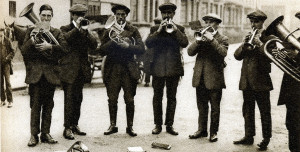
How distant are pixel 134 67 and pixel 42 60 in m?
1.52

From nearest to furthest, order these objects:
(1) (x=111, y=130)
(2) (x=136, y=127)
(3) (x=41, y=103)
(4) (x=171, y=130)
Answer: (3) (x=41, y=103), (1) (x=111, y=130), (4) (x=171, y=130), (2) (x=136, y=127)

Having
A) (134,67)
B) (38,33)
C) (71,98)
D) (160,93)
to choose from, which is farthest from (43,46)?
(160,93)

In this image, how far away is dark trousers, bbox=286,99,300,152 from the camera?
4819mm

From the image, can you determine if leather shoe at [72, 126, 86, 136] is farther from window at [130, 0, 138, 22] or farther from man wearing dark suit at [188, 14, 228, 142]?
window at [130, 0, 138, 22]

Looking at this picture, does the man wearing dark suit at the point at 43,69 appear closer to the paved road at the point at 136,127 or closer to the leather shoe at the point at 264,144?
the paved road at the point at 136,127

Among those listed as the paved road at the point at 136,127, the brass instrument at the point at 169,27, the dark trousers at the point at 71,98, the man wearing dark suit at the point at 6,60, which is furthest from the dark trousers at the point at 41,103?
the man wearing dark suit at the point at 6,60

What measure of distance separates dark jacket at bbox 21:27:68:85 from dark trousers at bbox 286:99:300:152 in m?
3.25

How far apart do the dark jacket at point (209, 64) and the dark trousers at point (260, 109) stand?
0.49 meters

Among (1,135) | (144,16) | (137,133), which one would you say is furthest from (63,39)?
(144,16)

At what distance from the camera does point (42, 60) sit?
569 centimetres

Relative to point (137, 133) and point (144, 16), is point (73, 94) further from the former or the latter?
point (144, 16)

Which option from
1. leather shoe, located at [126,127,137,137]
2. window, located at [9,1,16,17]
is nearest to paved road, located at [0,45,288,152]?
leather shoe, located at [126,127,137,137]

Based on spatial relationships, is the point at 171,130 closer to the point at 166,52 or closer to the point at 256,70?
the point at 166,52

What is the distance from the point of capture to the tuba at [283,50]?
4656 mm
